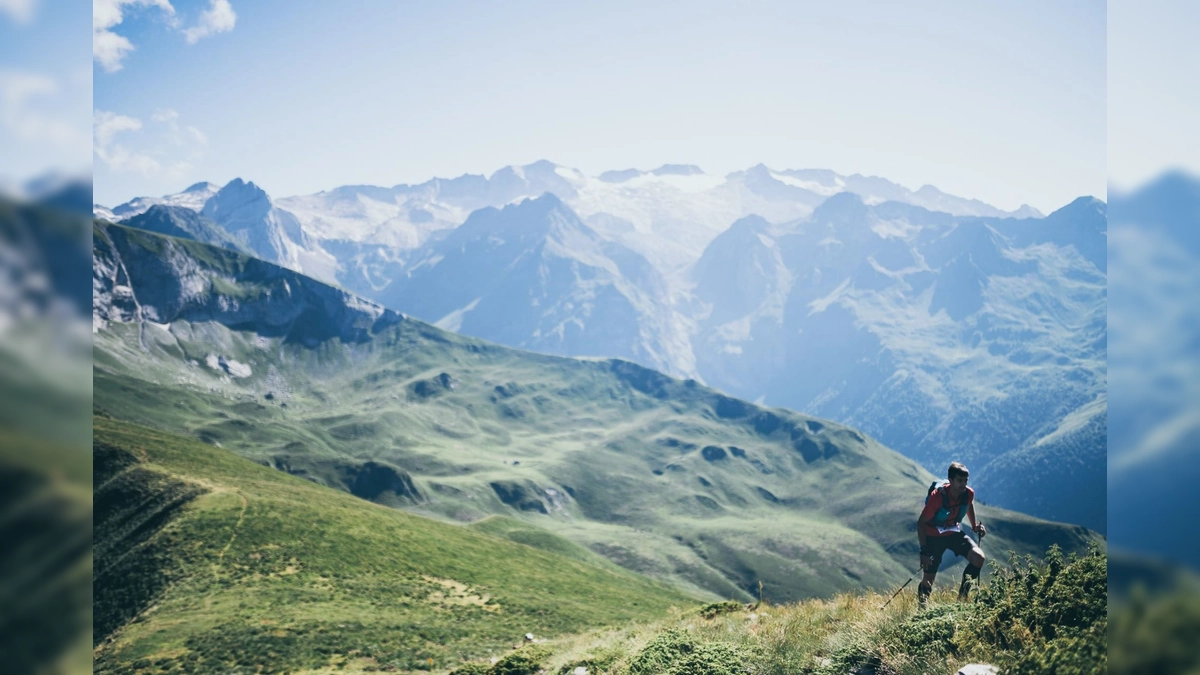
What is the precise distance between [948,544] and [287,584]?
6390 centimetres

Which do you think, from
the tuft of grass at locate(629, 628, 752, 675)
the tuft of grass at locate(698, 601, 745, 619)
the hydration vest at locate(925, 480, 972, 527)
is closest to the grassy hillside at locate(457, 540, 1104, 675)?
the tuft of grass at locate(629, 628, 752, 675)

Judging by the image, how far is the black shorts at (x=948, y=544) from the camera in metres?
17.8

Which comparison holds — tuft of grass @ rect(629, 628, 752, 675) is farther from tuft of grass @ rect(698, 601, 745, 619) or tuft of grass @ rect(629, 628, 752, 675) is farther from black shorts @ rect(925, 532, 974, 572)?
tuft of grass @ rect(698, 601, 745, 619)

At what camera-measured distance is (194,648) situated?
154ft

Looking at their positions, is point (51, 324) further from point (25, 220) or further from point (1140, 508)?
point (1140, 508)

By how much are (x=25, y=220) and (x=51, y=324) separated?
721 mm

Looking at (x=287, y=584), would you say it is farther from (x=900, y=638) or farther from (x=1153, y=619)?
(x=1153, y=619)

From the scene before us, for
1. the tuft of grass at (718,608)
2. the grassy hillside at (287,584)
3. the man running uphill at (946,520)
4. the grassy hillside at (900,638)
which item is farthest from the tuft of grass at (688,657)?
the grassy hillside at (287,584)

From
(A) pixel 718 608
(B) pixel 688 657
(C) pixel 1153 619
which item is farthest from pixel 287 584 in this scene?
(C) pixel 1153 619

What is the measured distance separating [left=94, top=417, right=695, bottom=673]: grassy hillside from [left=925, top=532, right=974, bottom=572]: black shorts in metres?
35.0

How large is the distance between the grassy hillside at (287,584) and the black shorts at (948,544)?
35.0m

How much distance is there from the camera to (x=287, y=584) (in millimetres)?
65312

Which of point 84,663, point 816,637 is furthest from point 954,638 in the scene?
point 84,663

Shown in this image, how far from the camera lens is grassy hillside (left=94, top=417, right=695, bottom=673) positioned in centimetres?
4716
